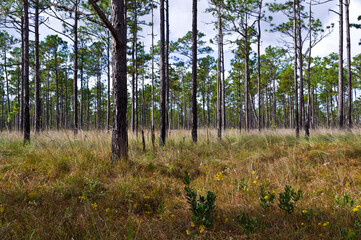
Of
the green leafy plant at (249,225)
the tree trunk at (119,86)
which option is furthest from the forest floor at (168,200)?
the tree trunk at (119,86)

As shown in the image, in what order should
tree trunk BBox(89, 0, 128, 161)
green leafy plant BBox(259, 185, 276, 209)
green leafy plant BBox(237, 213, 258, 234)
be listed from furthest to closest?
1. tree trunk BBox(89, 0, 128, 161)
2. green leafy plant BBox(259, 185, 276, 209)
3. green leafy plant BBox(237, 213, 258, 234)

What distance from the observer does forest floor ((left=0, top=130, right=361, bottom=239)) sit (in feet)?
6.16

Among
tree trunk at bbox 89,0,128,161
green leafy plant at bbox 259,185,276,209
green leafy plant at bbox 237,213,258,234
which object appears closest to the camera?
green leafy plant at bbox 237,213,258,234

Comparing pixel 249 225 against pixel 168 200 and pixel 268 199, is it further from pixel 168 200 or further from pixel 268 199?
pixel 168 200

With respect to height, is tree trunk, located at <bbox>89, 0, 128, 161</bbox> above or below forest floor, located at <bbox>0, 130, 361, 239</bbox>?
above

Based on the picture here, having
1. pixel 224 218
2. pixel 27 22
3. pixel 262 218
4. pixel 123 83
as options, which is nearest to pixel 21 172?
pixel 123 83

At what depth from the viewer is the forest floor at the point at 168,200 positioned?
6.16 ft

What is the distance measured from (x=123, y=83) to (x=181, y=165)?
7.80 ft

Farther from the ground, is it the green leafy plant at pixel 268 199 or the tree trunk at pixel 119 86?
the tree trunk at pixel 119 86

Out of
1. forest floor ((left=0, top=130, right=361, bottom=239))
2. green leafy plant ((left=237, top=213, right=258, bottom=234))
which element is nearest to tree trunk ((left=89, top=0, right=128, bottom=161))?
forest floor ((left=0, top=130, right=361, bottom=239))

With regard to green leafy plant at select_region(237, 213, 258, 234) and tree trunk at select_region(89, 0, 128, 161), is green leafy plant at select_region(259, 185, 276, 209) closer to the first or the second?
green leafy plant at select_region(237, 213, 258, 234)

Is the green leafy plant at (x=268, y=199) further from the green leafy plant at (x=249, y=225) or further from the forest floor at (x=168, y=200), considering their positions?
the green leafy plant at (x=249, y=225)

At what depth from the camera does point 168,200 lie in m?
2.61

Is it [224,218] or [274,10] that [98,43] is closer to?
[274,10]
